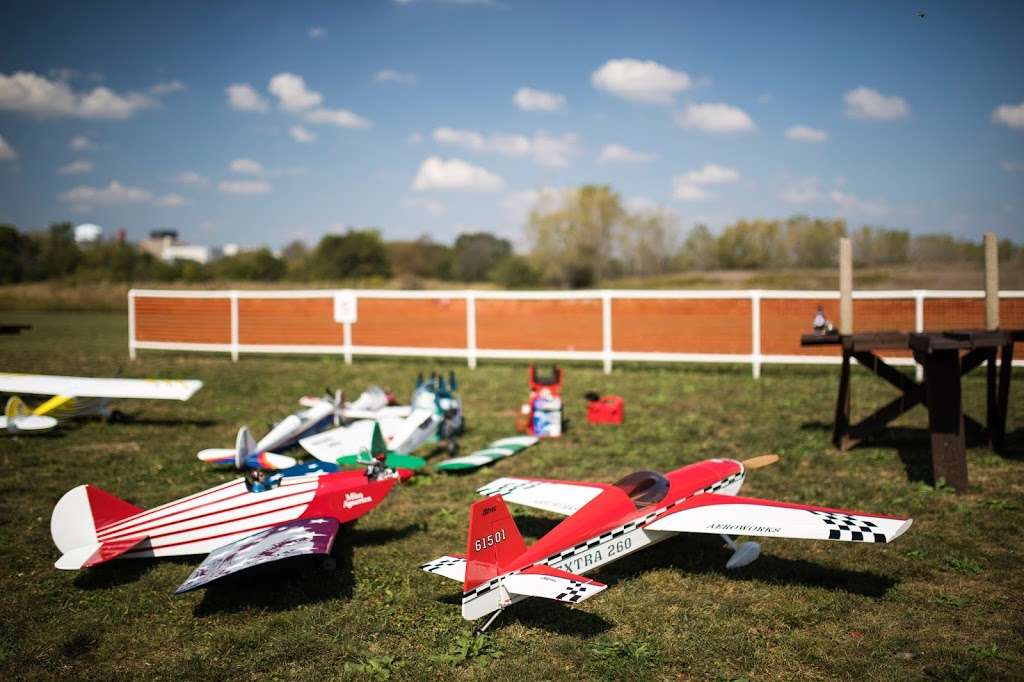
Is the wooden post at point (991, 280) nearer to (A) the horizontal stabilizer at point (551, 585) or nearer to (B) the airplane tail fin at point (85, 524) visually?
(A) the horizontal stabilizer at point (551, 585)

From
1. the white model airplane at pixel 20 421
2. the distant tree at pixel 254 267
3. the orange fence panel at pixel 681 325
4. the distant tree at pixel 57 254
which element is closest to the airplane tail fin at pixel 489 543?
the white model airplane at pixel 20 421

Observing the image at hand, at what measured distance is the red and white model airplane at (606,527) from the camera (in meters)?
5.28

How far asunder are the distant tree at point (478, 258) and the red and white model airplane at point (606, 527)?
70936 millimetres

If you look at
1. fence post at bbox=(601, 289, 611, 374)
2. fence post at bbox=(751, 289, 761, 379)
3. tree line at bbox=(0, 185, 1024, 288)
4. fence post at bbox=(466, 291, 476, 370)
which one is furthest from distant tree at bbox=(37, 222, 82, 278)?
fence post at bbox=(751, 289, 761, 379)

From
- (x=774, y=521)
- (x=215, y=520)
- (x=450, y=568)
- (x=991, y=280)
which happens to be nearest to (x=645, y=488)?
(x=774, y=521)

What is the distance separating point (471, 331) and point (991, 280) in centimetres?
1328

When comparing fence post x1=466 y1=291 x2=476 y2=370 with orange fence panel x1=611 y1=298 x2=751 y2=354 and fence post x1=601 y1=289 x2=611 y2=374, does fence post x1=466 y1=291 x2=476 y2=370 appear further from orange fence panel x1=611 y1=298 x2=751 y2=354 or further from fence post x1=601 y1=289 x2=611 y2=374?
orange fence panel x1=611 y1=298 x2=751 y2=354

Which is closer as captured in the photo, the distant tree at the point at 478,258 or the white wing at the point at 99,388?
the white wing at the point at 99,388

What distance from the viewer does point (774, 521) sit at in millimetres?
6113

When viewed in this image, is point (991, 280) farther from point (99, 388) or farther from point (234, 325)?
point (234, 325)

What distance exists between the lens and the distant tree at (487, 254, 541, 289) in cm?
5962

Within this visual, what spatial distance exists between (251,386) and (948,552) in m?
14.5

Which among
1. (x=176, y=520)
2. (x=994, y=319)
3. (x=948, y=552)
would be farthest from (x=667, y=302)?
(x=176, y=520)

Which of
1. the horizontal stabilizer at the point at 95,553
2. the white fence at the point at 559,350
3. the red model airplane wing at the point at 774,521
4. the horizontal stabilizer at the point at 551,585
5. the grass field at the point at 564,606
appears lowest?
the grass field at the point at 564,606
